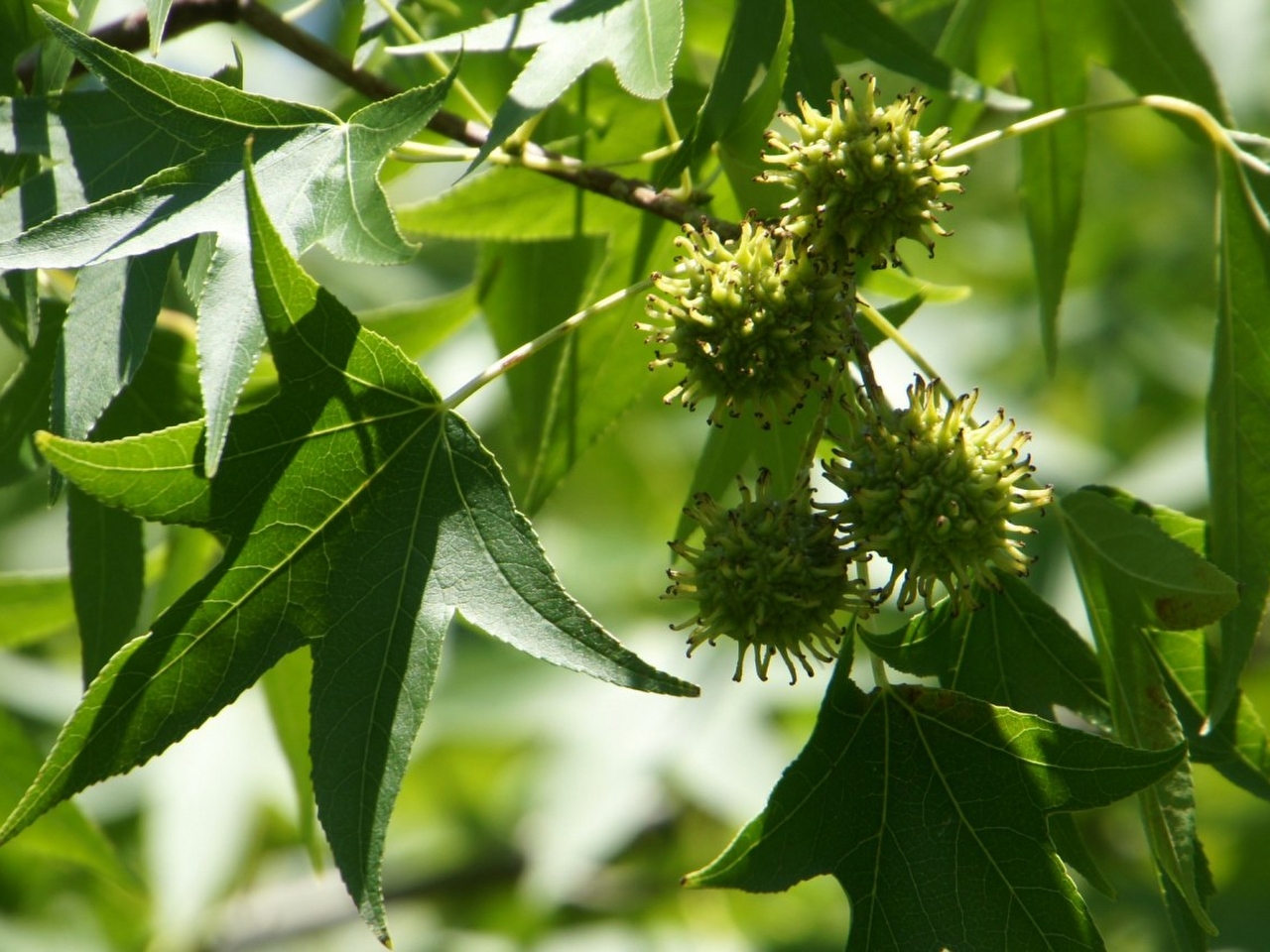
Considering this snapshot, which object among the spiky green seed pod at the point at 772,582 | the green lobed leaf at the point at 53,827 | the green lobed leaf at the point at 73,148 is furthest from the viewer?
the green lobed leaf at the point at 53,827

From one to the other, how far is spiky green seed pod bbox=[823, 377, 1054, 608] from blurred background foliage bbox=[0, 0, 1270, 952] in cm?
149

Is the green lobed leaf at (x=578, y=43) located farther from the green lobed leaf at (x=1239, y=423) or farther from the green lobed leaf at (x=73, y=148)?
the green lobed leaf at (x=1239, y=423)

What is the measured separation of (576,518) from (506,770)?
39.9 inches

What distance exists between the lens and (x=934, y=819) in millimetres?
1720

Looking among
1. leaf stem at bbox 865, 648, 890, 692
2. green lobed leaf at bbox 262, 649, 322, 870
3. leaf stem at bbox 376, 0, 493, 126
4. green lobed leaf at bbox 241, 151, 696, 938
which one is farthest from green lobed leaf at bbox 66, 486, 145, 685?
leaf stem at bbox 865, 648, 890, 692

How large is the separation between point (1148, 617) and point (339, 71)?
1.42 m

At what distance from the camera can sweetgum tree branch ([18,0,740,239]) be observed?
1988 mm

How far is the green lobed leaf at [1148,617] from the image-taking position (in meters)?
1.71

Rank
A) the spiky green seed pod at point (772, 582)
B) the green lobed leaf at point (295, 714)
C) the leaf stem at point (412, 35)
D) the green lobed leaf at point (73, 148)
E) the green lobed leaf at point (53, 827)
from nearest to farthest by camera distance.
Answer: the spiky green seed pod at point (772, 582), the green lobed leaf at point (73, 148), the leaf stem at point (412, 35), the green lobed leaf at point (295, 714), the green lobed leaf at point (53, 827)

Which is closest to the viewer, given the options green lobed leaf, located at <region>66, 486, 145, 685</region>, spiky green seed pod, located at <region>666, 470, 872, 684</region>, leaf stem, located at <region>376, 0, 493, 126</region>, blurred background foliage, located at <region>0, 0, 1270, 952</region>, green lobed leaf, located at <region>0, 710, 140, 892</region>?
spiky green seed pod, located at <region>666, 470, 872, 684</region>

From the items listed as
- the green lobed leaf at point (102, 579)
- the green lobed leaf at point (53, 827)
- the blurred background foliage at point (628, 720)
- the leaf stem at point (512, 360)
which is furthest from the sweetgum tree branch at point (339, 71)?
the green lobed leaf at point (53, 827)

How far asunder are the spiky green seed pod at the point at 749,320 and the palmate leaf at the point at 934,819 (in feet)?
1.23

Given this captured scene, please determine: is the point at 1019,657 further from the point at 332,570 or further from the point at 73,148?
the point at 73,148

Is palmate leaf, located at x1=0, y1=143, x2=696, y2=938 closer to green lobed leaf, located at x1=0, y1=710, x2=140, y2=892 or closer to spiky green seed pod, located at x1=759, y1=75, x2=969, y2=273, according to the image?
spiky green seed pod, located at x1=759, y1=75, x2=969, y2=273
